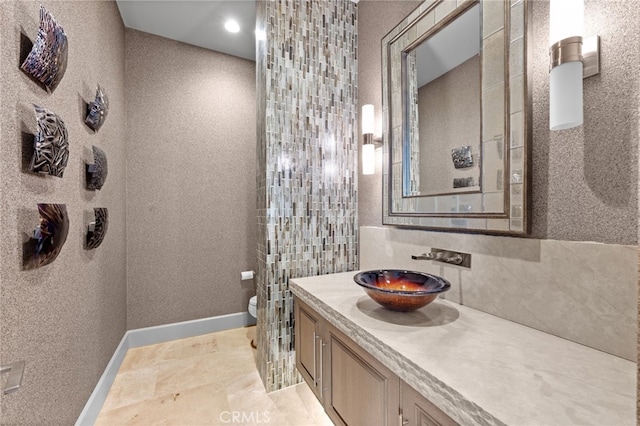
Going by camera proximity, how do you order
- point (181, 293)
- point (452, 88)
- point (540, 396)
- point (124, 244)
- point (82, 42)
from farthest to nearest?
point (181, 293) → point (124, 244) → point (82, 42) → point (452, 88) → point (540, 396)

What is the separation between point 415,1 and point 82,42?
1.93 meters

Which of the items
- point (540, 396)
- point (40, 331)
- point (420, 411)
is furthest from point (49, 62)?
point (540, 396)

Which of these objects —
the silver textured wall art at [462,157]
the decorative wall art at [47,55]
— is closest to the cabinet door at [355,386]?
the silver textured wall art at [462,157]

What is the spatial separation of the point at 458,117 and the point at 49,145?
180cm

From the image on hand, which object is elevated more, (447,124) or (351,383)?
(447,124)

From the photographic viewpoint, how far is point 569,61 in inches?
31.2

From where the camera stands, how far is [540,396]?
1.93 feet

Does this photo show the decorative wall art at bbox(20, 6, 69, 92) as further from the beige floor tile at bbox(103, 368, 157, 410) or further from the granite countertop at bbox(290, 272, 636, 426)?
the beige floor tile at bbox(103, 368, 157, 410)

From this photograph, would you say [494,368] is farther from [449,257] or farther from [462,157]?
[462,157]

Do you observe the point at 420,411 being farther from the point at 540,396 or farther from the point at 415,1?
the point at 415,1

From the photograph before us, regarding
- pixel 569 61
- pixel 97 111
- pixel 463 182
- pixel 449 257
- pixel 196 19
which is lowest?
pixel 449 257

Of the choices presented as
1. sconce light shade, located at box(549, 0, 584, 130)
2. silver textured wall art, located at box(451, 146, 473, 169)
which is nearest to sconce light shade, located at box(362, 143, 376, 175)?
silver textured wall art, located at box(451, 146, 473, 169)

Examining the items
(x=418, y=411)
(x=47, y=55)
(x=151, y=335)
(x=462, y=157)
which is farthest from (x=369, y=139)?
(x=151, y=335)

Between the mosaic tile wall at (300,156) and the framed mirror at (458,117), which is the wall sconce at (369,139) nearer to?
the framed mirror at (458,117)
